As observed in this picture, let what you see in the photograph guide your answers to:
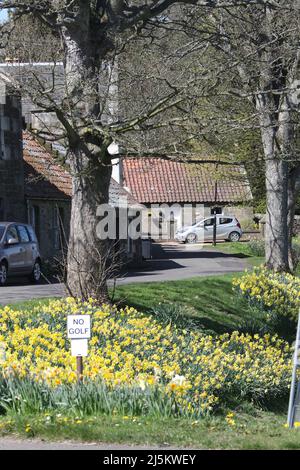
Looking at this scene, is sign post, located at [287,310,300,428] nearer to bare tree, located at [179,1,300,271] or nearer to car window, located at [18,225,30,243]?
bare tree, located at [179,1,300,271]

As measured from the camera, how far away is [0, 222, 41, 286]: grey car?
2416 centimetres

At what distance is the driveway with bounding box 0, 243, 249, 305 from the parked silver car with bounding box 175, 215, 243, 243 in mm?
887

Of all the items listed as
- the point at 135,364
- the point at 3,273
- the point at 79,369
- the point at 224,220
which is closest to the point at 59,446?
the point at 79,369

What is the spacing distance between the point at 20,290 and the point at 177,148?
6867 millimetres

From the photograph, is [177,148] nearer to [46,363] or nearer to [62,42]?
[62,42]

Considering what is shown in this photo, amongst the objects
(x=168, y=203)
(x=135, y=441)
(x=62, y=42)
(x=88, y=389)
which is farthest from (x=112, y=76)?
(x=168, y=203)

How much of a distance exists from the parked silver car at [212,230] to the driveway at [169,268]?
0.89 metres

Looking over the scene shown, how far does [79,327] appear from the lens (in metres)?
10.7

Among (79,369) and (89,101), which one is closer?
(79,369)

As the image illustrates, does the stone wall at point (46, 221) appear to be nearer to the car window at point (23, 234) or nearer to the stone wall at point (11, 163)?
the stone wall at point (11, 163)

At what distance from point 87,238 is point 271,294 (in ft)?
22.0

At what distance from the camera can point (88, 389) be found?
1052 cm

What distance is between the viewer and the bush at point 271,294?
877 inches

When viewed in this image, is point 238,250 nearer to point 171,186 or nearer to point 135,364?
point 171,186
